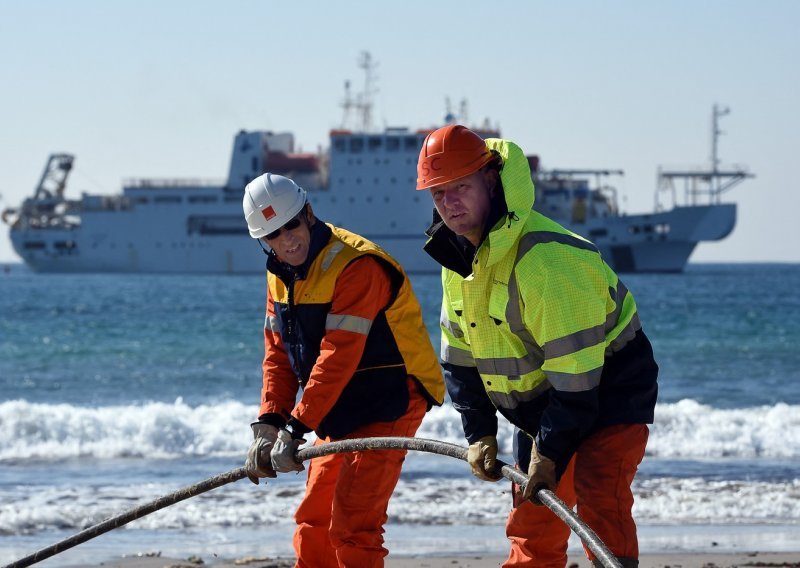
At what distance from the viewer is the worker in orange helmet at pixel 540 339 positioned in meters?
3.48

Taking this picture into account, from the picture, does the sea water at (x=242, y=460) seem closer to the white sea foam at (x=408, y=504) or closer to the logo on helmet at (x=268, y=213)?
the white sea foam at (x=408, y=504)

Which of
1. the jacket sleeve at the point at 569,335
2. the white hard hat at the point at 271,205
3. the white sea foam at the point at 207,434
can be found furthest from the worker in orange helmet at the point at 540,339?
the white sea foam at the point at 207,434

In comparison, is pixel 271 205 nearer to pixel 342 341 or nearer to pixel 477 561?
pixel 342 341

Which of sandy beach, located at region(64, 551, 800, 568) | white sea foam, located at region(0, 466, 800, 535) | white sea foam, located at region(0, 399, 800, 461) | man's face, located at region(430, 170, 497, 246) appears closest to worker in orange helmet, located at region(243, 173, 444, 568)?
man's face, located at region(430, 170, 497, 246)

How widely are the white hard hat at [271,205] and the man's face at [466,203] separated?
0.86 meters

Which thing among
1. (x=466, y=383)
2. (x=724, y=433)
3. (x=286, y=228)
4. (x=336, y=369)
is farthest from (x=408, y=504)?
(x=724, y=433)

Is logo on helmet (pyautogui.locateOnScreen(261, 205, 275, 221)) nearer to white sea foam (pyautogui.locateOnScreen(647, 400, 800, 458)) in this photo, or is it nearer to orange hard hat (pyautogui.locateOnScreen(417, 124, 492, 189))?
orange hard hat (pyautogui.locateOnScreen(417, 124, 492, 189))

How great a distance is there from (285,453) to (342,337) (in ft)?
1.35

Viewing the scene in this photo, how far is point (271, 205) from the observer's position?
172 inches

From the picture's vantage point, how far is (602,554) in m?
3.39

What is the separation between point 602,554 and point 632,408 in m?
0.44

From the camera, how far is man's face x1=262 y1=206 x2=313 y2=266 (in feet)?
14.5

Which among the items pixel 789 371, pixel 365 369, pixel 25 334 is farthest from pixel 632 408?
pixel 25 334

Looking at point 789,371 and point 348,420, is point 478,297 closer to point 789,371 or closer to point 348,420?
point 348,420
